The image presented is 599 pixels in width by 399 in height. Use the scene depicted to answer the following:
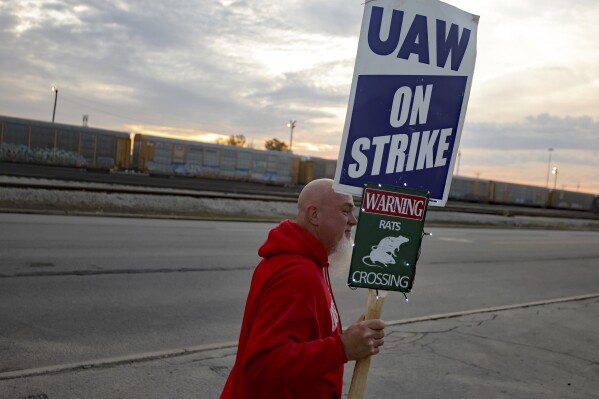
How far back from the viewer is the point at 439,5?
2.44 m

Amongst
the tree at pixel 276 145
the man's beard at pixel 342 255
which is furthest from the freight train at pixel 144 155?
the tree at pixel 276 145

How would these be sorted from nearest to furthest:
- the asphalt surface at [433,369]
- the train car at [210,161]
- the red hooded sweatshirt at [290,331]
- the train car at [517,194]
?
the red hooded sweatshirt at [290,331]
the asphalt surface at [433,369]
the train car at [210,161]
the train car at [517,194]

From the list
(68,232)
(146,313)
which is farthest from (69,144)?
(146,313)

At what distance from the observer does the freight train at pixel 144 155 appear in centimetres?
3709

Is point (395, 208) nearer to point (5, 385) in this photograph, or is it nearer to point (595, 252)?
point (5, 385)

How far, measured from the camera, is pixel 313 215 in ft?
7.89

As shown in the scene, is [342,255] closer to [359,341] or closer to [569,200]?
[359,341]

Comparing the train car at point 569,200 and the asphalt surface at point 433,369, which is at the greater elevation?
the train car at point 569,200

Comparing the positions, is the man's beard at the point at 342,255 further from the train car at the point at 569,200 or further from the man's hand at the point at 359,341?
Result: the train car at the point at 569,200

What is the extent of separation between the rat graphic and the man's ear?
9.7 inches

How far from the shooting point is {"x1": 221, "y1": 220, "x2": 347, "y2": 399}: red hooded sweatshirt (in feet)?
6.75

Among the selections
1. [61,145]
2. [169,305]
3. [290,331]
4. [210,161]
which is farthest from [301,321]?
[210,161]

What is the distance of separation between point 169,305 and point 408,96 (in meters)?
6.09

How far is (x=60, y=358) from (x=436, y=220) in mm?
28260
